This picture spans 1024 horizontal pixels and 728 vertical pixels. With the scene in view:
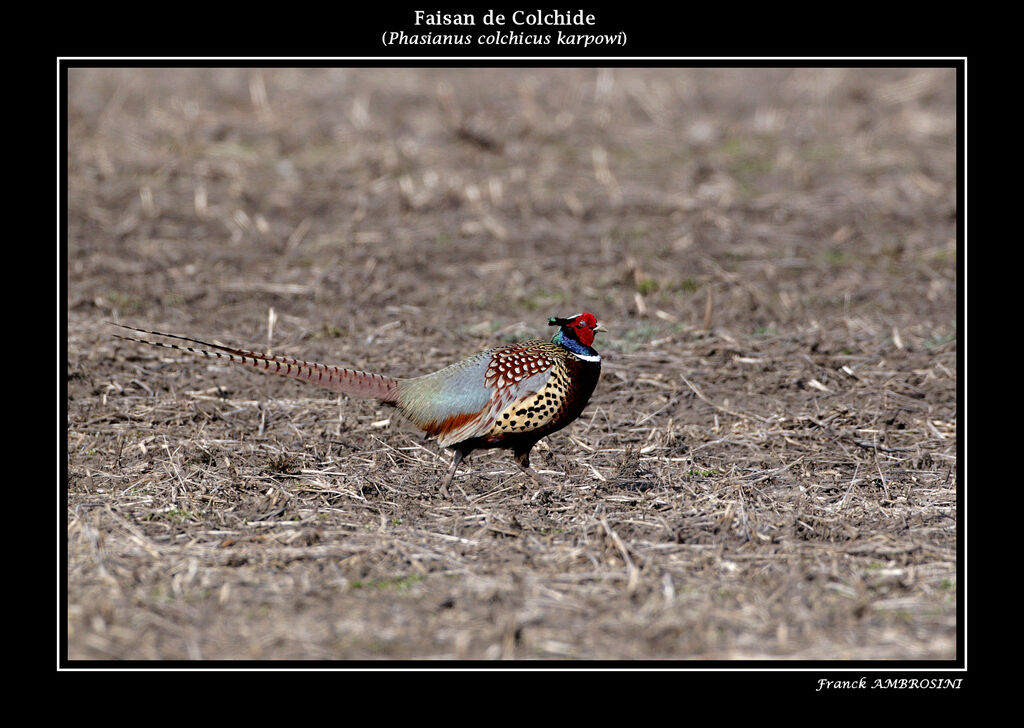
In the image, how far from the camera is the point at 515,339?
24.6 ft

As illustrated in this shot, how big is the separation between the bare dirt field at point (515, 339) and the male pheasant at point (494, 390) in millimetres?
326

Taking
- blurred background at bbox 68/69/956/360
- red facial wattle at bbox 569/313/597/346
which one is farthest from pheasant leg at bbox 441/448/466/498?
blurred background at bbox 68/69/956/360

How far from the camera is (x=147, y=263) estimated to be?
892 centimetres

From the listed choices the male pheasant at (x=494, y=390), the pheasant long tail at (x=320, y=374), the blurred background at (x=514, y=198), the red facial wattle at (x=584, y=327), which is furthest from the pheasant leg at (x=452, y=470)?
the blurred background at (x=514, y=198)

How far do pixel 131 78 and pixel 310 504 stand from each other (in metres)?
9.97

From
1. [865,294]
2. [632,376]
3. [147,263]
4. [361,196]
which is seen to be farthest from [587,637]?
[361,196]

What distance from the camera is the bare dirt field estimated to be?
4.23 m

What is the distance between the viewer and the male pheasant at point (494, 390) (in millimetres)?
5344

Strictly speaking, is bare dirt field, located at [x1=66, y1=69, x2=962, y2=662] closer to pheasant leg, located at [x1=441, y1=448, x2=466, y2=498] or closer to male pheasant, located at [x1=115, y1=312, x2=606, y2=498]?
pheasant leg, located at [x1=441, y1=448, x2=466, y2=498]

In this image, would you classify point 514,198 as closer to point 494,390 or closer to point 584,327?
point 584,327

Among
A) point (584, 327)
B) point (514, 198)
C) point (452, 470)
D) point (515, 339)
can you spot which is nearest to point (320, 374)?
point (452, 470)

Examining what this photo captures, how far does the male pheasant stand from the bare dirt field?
0.33 m

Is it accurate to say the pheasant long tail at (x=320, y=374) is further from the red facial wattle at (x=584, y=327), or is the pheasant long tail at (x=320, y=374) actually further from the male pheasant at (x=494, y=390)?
the red facial wattle at (x=584, y=327)
